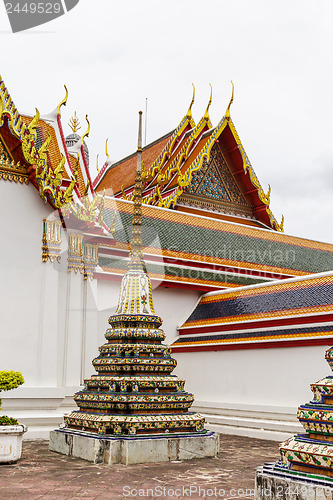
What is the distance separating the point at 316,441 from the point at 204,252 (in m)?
8.59

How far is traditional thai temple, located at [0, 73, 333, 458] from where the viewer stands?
26.0ft

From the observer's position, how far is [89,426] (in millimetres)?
5941

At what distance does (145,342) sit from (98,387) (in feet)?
2.38

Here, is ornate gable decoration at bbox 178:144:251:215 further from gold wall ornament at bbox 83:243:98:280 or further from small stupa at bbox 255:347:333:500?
small stupa at bbox 255:347:333:500

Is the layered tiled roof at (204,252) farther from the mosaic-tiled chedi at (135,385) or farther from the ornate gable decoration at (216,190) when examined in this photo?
the mosaic-tiled chedi at (135,385)

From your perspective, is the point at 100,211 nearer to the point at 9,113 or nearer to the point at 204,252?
the point at 9,113

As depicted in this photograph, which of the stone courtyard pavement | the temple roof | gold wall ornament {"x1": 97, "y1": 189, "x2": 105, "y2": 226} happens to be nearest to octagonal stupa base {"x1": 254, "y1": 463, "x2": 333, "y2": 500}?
the stone courtyard pavement

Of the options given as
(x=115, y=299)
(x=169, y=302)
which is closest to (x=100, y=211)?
(x=115, y=299)

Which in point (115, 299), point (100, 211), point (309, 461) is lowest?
point (309, 461)

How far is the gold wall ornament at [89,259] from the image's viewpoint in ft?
30.0

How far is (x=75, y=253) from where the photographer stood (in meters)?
8.81

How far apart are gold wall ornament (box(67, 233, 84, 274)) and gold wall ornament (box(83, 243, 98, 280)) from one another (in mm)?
221

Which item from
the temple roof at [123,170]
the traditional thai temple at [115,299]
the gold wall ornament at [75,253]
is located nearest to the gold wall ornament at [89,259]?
the traditional thai temple at [115,299]

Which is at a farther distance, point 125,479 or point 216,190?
point 216,190
